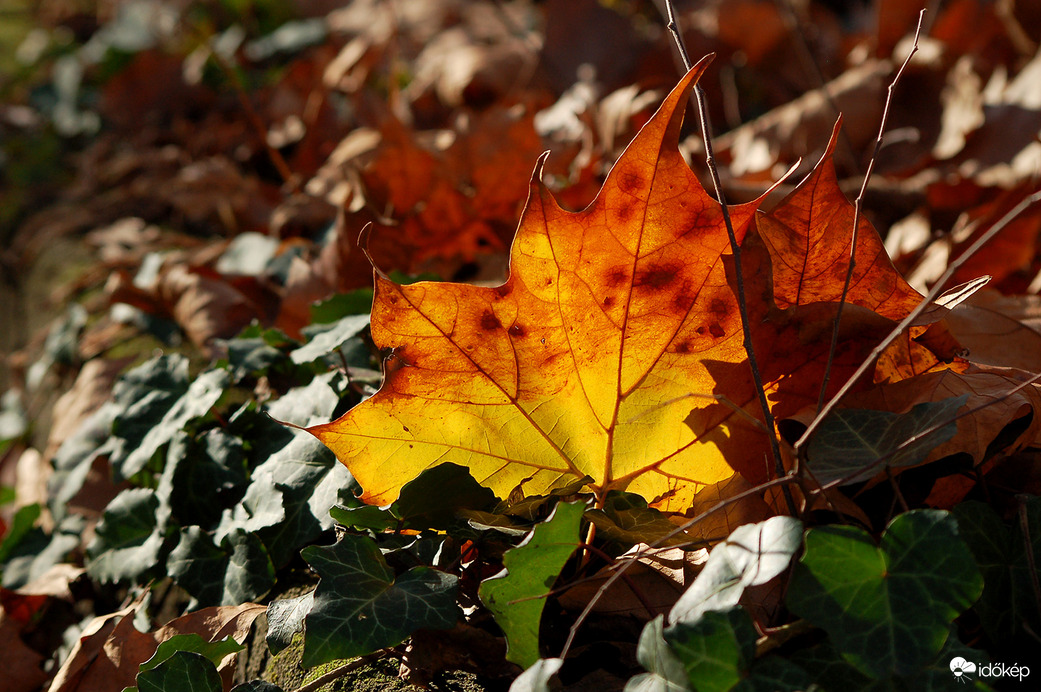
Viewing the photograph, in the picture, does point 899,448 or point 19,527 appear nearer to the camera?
point 899,448

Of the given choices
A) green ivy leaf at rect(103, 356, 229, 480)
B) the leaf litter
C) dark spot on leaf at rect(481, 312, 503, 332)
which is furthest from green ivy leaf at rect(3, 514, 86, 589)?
dark spot on leaf at rect(481, 312, 503, 332)

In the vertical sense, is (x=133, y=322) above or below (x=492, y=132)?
below

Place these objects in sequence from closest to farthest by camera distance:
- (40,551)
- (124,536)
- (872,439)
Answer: (872,439) → (124,536) → (40,551)

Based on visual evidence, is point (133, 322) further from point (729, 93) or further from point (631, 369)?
point (729, 93)

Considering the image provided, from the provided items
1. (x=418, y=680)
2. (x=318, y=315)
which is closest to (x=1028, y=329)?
(x=418, y=680)

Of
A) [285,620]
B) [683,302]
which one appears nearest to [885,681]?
[683,302]

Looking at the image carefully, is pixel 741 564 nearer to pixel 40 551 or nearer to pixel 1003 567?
pixel 1003 567
